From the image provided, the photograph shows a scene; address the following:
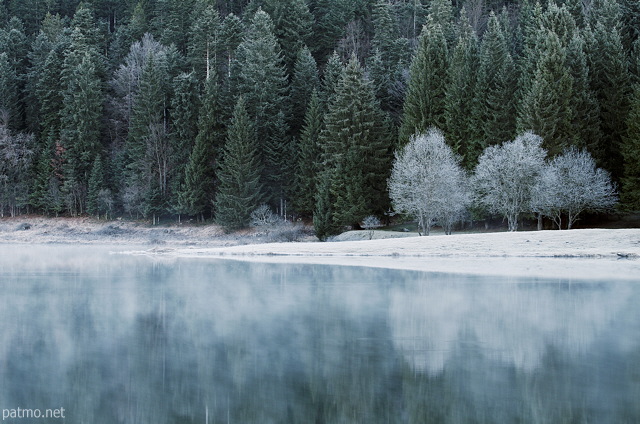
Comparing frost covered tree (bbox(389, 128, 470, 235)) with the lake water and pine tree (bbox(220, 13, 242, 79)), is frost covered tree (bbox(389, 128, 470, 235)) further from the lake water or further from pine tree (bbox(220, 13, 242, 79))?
pine tree (bbox(220, 13, 242, 79))

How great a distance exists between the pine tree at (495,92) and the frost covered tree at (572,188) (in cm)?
626

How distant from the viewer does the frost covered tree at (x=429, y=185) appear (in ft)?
143

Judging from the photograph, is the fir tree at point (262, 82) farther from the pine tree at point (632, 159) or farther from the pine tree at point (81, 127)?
the pine tree at point (632, 159)

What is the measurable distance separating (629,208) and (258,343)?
126 feet

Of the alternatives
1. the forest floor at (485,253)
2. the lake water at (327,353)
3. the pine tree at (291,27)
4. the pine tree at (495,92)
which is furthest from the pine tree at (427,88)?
the lake water at (327,353)

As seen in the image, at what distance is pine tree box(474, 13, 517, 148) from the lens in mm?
50438

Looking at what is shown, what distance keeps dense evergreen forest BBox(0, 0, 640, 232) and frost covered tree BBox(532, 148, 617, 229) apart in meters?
1.91

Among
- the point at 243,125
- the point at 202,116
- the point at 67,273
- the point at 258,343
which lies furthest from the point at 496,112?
the point at 258,343

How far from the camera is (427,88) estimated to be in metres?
53.8

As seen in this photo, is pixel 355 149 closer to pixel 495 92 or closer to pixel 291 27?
pixel 495 92

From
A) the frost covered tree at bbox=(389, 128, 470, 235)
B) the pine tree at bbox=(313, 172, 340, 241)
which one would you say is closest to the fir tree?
the pine tree at bbox=(313, 172, 340, 241)

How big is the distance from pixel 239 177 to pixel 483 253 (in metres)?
28.8

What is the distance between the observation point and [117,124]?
238 feet

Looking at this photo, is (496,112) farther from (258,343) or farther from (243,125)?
(258,343)
